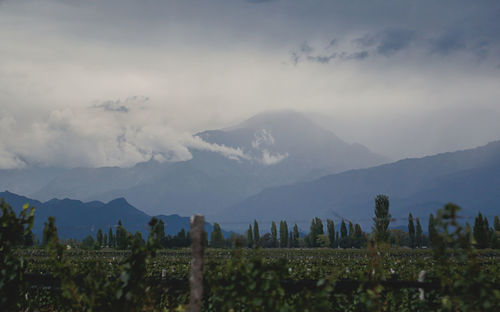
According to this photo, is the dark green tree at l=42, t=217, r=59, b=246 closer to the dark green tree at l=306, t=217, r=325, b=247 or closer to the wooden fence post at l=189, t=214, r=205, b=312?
the wooden fence post at l=189, t=214, r=205, b=312

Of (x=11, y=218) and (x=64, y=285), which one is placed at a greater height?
(x=11, y=218)

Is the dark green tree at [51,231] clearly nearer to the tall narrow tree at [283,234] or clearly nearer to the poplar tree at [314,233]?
the poplar tree at [314,233]

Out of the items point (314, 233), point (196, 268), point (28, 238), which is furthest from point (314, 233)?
point (196, 268)

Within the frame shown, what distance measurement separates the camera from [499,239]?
75.1 m

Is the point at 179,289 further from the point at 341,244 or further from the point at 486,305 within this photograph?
the point at 341,244

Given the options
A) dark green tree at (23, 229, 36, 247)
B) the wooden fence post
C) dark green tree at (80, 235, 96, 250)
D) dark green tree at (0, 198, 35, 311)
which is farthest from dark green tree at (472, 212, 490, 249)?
dark green tree at (80, 235, 96, 250)

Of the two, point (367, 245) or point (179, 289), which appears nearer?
point (367, 245)

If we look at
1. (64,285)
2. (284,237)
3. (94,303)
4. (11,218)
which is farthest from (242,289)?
(284,237)

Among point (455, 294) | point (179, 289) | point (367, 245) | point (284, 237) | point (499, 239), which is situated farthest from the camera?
point (284, 237)

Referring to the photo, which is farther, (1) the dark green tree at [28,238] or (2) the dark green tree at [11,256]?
(2) the dark green tree at [11,256]

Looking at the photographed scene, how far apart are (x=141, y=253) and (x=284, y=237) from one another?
11963 centimetres

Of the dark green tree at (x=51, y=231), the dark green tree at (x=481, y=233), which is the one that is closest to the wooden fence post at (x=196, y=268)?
the dark green tree at (x=51, y=231)

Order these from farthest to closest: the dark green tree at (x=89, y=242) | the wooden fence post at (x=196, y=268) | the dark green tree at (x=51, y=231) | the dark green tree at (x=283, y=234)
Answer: the dark green tree at (x=283, y=234), the dark green tree at (x=89, y=242), the dark green tree at (x=51, y=231), the wooden fence post at (x=196, y=268)

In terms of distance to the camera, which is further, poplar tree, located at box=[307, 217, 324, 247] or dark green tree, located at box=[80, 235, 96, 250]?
poplar tree, located at box=[307, 217, 324, 247]
